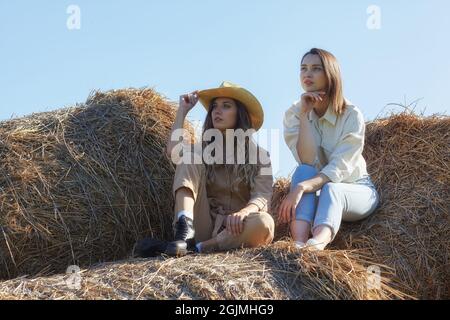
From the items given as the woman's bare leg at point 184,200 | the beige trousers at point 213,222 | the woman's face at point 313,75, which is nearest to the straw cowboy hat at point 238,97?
the woman's face at point 313,75

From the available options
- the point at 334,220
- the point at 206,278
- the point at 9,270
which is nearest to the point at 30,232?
the point at 9,270

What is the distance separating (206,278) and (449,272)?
4.47ft

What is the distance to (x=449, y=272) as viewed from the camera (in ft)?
11.9

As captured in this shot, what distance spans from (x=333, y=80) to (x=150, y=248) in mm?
1425

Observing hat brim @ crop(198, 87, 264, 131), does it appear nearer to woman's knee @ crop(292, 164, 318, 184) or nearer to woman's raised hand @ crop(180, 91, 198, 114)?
woman's raised hand @ crop(180, 91, 198, 114)

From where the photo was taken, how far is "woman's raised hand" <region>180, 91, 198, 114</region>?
401 centimetres

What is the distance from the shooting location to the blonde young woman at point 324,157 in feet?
12.1

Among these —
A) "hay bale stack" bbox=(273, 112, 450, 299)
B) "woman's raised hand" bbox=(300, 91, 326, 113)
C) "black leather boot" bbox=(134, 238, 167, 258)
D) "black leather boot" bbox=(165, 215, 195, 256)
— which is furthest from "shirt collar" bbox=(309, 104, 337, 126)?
"black leather boot" bbox=(134, 238, 167, 258)

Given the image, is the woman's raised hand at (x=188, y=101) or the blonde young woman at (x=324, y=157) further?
the woman's raised hand at (x=188, y=101)

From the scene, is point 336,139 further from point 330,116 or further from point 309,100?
point 309,100

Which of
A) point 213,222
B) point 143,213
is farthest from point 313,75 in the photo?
point 143,213

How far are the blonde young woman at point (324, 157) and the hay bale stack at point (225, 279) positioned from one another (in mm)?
443

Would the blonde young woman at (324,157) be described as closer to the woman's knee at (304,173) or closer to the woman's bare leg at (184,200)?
the woman's knee at (304,173)
